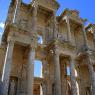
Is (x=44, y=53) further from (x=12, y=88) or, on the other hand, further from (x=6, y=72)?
(x=6, y=72)

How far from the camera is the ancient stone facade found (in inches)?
572

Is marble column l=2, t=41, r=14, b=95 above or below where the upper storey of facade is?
below

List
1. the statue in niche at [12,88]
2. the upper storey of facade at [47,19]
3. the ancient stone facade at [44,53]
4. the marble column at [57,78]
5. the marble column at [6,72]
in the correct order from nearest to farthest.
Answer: the marble column at [6,72], the statue in niche at [12,88], the marble column at [57,78], the ancient stone facade at [44,53], the upper storey of facade at [47,19]

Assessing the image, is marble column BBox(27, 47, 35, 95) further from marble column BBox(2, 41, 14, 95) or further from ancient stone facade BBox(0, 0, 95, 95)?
marble column BBox(2, 41, 14, 95)

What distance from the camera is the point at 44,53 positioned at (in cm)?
1781

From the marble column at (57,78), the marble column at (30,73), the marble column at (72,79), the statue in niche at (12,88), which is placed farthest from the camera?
the marble column at (72,79)

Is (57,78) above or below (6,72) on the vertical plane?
below

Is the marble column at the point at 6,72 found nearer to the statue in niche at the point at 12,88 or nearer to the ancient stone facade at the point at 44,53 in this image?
the ancient stone facade at the point at 44,53

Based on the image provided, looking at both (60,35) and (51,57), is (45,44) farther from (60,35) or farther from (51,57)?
(60,35)

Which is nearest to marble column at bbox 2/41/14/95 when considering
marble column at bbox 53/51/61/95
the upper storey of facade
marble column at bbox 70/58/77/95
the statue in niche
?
the statue in niche

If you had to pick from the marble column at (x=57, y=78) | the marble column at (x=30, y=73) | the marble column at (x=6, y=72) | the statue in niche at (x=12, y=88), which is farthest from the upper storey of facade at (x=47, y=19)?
the statue in niche at (x=12, y=88)

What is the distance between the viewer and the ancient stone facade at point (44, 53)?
14539 millimetres

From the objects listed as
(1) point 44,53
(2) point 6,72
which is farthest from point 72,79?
(2) point 6,72

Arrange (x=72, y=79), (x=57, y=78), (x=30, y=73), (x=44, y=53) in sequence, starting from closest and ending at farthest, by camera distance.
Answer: (x=30, y=73) < (x=57, y=78) < (x=72, y=79) < (x=44, y=53)
